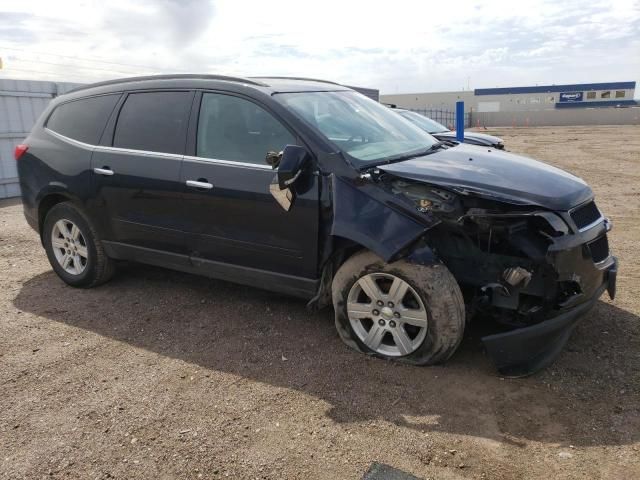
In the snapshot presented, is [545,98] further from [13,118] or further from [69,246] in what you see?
[69,246]

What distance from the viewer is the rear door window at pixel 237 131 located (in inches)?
156

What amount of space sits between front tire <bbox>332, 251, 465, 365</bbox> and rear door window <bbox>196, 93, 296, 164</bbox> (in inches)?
41.6

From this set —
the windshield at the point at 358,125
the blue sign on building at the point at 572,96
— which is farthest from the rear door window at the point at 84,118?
the blue sign on building at the point at 572,96

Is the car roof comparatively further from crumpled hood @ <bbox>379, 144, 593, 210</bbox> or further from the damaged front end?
the damaged front end

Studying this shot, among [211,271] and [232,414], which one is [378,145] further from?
[232,414]

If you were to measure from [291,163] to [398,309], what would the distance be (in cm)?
117

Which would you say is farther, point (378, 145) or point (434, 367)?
point (378, 145)

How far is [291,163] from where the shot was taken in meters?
3.49

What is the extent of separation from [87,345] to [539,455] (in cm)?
318

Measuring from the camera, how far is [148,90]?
184 inches

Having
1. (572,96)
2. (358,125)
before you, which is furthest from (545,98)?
(358,125)

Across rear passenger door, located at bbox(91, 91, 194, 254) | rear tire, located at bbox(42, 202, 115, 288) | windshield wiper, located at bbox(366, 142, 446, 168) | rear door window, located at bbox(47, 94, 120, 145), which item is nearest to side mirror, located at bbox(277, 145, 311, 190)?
windshield wiper, located at bbox(366, 142, 446, 168)

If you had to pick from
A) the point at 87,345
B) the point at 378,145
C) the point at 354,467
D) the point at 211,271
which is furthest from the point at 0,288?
the point at 354,467

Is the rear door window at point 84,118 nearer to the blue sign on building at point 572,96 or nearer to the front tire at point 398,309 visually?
the front tire at point 398,309
